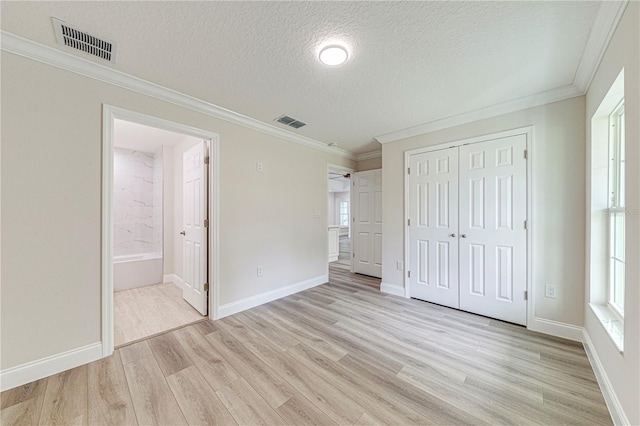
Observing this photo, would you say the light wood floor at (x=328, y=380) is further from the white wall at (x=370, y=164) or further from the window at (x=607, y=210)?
the white wall at (x=370, y=164)

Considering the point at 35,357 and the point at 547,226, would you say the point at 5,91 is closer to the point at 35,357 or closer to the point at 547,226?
the point at 35,357

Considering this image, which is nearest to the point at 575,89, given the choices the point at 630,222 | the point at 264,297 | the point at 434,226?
the point at 630,222

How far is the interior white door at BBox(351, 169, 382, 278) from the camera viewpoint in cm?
431

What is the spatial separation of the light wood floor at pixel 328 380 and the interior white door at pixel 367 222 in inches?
75.7

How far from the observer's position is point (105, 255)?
1926 millimetres

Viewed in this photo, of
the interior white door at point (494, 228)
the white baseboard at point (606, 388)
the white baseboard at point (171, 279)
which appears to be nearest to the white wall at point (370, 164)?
the interior white door at point (494, 228)

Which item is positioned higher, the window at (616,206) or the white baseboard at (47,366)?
the window at (616,206)

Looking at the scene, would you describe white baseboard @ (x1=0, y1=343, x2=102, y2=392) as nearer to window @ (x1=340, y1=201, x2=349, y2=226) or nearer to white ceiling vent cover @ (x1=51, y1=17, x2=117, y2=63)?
white ceiling vent cover @ (x1=51, y1=17, x2=117, y2=63)

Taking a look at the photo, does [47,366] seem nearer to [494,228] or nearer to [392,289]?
[392,289]

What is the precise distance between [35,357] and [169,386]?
3.27ft

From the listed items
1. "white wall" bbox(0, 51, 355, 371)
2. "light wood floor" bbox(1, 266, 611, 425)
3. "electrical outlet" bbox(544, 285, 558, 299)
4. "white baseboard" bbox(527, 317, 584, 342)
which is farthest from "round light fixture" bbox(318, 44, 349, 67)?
"white baseboard" bbox(527, 317, 584, 342)

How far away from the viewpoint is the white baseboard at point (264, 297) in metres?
2.72

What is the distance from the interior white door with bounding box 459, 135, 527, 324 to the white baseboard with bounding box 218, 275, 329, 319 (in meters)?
2.11

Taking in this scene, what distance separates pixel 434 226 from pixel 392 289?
1128 mm
